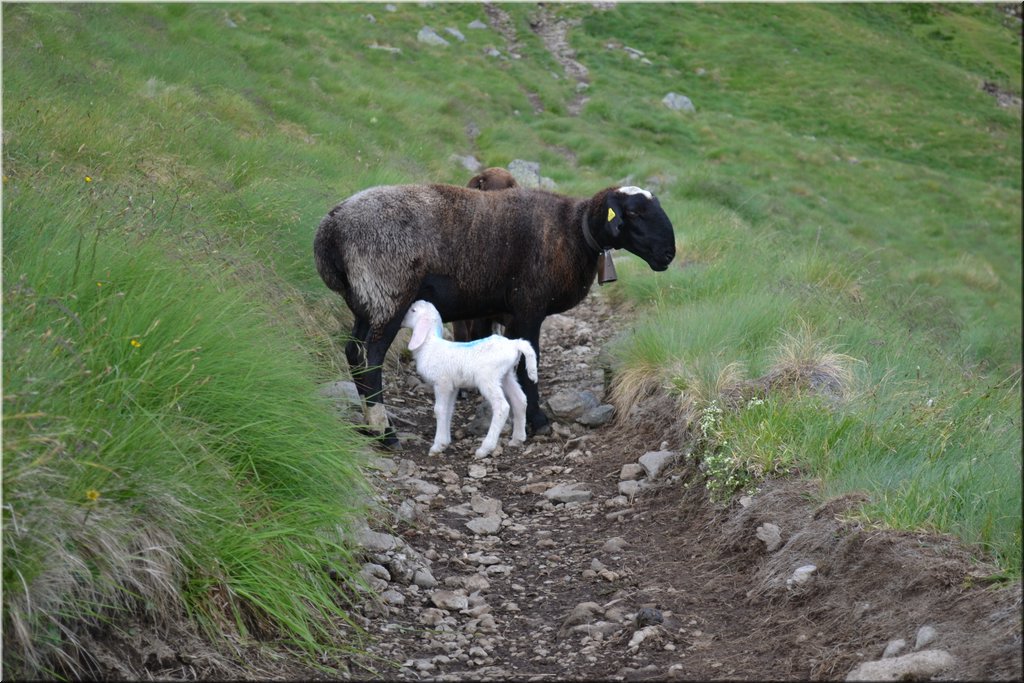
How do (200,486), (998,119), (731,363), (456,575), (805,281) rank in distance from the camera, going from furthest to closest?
(998,119) < (805,281) < (731,363) < (456,575) < (200,486)

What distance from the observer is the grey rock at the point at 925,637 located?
396 centimetres

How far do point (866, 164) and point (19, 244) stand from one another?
105ft

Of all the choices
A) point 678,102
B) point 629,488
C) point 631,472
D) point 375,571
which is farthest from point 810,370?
point 678,102

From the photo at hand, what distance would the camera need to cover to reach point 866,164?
33000 millimetres

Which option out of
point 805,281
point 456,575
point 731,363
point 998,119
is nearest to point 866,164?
point 998,119

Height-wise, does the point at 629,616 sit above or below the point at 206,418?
below

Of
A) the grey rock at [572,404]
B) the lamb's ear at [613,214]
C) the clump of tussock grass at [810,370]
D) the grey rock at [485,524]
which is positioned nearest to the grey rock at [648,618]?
the grey rock at [485,524]

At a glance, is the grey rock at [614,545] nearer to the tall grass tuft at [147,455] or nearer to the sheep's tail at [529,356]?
the tall grass tuft at [147,455]

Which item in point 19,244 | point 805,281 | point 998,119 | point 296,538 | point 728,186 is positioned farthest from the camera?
point 998,119

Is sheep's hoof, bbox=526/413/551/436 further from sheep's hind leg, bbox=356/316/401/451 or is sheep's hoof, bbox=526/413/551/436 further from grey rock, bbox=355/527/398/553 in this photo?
grey rock, bbox=355/527/398/553

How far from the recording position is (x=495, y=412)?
7.46m

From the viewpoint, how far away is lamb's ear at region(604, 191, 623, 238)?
26.1 feet

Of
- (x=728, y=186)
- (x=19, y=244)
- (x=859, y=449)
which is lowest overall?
(x=728, y=186)

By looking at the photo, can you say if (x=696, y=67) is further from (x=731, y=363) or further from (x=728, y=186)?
(x=731, y=363)
